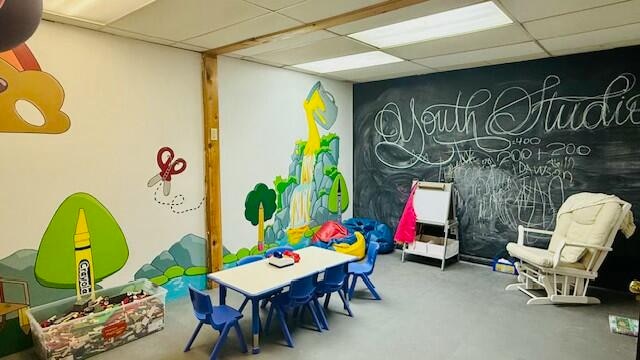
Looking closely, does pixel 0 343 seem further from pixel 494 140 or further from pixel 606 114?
pixel 606 114

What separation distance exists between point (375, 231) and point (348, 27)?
3254 millimetres

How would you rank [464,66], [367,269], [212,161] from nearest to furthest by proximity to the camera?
[367,269]
[212,161]
[464,66]

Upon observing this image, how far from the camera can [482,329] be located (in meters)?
3.21

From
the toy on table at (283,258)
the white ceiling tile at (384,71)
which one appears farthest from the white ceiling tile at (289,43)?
the toy on table at (283,258)

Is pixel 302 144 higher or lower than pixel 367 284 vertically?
higher

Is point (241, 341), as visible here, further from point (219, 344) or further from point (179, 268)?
point (179, 268)

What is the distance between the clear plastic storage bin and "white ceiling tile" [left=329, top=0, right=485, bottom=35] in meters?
2.79

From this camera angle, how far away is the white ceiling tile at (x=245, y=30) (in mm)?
2891

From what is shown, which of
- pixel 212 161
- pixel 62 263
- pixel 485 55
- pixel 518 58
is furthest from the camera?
pixel 518 58

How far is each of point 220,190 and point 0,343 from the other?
2.14m

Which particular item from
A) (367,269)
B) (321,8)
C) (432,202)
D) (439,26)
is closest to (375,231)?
(432,202)

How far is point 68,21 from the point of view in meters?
2.89

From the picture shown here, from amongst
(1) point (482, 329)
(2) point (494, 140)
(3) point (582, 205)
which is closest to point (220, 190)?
(1) point (482, 329)

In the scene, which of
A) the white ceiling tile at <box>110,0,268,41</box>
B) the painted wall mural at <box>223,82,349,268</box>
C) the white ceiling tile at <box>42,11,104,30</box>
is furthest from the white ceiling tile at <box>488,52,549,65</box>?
the white ceiling tile at <box>42,11,104,30</box>
